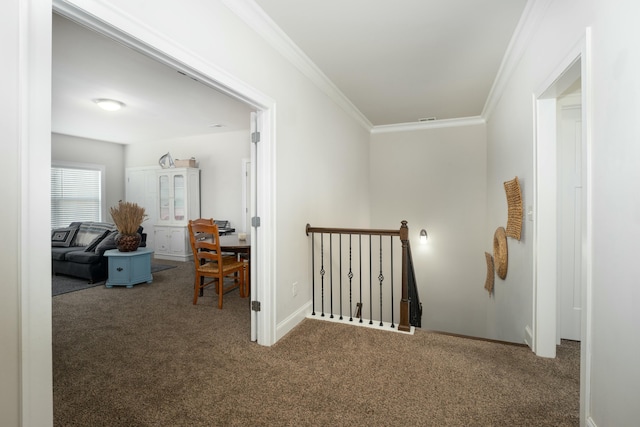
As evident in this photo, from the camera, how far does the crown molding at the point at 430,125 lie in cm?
528

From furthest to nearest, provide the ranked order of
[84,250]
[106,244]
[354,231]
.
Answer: [84,250], [106,244], [354,231]

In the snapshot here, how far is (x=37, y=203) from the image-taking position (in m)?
1.10

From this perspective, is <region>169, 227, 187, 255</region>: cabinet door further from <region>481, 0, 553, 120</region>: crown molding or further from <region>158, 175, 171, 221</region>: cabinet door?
<region>481, 0, 553, 120</region>: crown molding

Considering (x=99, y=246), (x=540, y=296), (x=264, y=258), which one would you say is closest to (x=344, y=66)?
(x=264, y=258)

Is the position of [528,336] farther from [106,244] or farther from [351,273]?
[106,244]

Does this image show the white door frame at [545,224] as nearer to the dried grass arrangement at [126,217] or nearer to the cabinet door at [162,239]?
the dried grass arrangement at [126,217]

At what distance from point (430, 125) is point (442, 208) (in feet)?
5.09

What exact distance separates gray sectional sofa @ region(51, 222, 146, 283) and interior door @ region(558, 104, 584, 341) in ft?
19.2

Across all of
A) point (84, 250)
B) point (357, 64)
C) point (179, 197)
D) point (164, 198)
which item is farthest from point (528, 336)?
point (164, 198)

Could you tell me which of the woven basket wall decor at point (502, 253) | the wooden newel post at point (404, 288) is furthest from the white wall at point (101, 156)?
the woven basket wall decor at point (502, 253)

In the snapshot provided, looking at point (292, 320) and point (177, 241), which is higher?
point (177, 241)

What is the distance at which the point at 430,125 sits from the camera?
557cm

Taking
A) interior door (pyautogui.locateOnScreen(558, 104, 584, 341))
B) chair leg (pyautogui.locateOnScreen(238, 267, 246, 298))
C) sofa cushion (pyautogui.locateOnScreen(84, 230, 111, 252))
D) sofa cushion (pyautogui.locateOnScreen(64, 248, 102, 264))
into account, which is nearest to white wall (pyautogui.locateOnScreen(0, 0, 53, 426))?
chair leg (pyautogui.locateOnScreen(238, 267, 246, 298))

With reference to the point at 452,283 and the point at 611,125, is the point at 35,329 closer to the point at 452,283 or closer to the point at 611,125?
the point at 611,125
